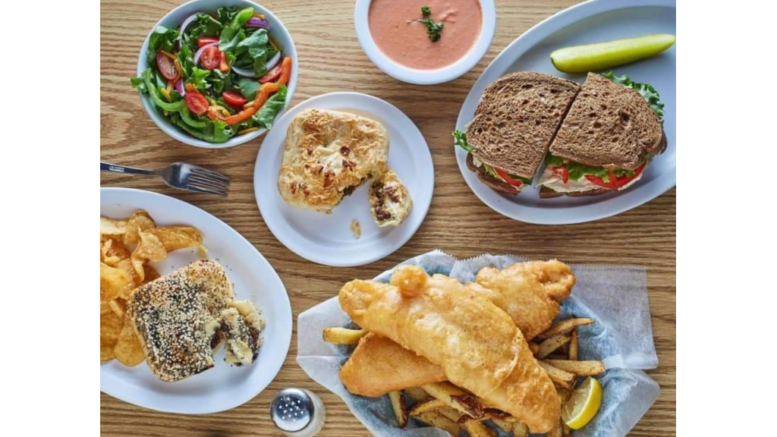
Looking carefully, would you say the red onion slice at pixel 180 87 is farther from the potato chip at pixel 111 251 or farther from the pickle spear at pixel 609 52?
the pickle spear at pixel 609 52

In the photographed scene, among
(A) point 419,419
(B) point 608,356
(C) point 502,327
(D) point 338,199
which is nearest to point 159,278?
(D) point 338,199

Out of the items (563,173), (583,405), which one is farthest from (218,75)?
(583,405)

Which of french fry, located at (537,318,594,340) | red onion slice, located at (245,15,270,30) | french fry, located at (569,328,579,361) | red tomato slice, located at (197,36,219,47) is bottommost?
A: french fry, located at (569,328,579,361)

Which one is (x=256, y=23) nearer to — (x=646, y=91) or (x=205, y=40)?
(x=205, y=40)

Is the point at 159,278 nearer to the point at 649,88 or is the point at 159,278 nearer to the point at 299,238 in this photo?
Answer: the point at 299,238

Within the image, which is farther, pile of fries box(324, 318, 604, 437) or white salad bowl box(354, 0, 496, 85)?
white salad bowl box(354, 0, 496, 85)

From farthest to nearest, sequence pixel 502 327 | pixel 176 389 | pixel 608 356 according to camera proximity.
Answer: pixel 176 389, pixel 608 356, pixel 502 327

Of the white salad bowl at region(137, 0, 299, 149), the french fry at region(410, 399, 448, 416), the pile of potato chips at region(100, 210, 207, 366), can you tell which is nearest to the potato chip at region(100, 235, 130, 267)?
the pile of potato chips at region(100, 210, 207, 366)

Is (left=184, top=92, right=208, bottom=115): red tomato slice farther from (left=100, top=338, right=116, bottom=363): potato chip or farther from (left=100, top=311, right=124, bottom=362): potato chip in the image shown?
(left=100, top=338, right=116, bottom=363): potato chip
